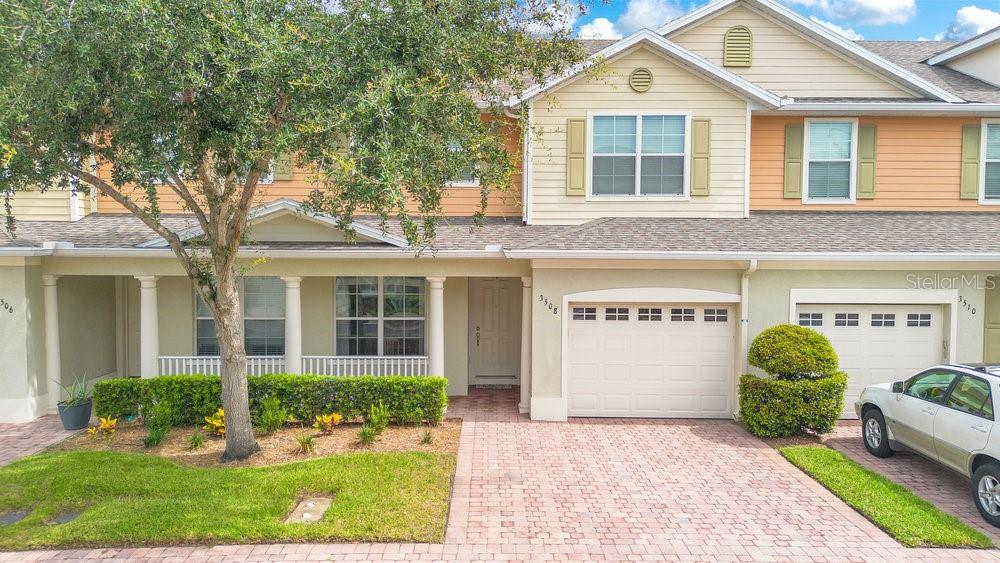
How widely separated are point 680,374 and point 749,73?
6.60 metres

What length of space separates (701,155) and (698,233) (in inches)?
68.1

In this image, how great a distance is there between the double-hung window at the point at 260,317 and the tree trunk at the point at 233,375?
3.93 m

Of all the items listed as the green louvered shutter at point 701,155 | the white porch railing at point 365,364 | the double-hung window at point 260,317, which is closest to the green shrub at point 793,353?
the green louvered shutter at point 701,155

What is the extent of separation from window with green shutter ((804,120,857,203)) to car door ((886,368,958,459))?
5.41 metres

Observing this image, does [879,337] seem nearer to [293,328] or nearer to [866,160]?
[866,160]

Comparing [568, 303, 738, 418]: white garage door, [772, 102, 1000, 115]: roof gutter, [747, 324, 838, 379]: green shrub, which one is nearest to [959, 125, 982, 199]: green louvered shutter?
[772, 102, 1000, 115]: roof gutter

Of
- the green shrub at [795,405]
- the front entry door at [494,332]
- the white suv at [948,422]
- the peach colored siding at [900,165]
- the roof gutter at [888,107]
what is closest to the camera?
the white suv at [948,422]

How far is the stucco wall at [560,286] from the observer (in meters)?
10.4

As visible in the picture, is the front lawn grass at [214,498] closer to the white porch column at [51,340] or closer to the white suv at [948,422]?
the white porch column at [51,340]

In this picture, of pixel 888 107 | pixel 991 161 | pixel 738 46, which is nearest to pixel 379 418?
pixel 738 46

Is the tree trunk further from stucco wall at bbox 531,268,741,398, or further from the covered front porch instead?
stucco wall at bbox 531,268,741,398

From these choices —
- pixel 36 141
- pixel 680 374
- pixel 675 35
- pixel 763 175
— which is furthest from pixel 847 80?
pixel 36 141

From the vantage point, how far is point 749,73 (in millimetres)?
12609

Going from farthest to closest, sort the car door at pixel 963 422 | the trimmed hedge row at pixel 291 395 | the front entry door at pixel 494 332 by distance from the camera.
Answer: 1. the front entry door at pixel 494 332
2. the trimmed hedge row at pixel 291 395
3. the car door at pixel 963 422
